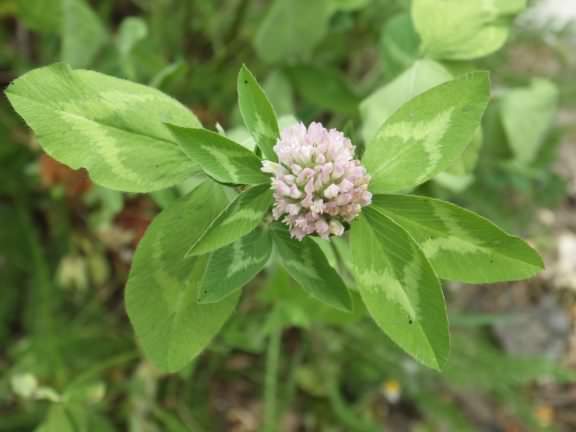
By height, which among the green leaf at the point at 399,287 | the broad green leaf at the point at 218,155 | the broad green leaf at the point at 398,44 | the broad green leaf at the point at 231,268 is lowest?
the broad green leaf at the point at 398,44

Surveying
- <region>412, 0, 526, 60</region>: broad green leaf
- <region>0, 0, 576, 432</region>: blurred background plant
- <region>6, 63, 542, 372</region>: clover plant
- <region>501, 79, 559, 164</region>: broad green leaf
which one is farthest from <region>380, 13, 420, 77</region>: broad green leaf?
<region>6, 63, 542, 372</region>: clover plant

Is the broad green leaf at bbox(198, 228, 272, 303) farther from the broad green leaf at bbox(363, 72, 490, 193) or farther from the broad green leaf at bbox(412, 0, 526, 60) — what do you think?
the broad green leaf at bbox(412, 0, 526, 60)

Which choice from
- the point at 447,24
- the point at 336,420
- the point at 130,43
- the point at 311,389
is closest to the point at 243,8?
the point at 130,43

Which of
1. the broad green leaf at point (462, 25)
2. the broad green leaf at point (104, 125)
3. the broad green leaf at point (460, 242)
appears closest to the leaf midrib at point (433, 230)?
the broad green leaf at point (460, 242)

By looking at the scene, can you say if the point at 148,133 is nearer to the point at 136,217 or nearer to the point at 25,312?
the point at 136,217

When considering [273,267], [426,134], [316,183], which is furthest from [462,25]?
[273,267]

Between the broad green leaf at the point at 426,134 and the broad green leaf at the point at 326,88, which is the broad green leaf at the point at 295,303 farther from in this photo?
the broad green leaf at the point at 426,134

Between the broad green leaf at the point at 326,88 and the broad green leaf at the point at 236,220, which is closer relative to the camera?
the broad green leaf at the point at 236,220
